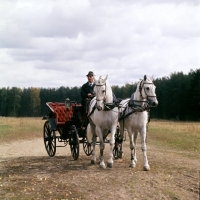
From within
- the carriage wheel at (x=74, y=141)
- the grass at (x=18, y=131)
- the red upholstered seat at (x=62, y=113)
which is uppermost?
the red upholstered seat at (x=62, y=113)

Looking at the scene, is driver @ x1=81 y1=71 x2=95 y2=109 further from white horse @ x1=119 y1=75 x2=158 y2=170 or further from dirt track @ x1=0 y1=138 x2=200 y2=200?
dirt track @ x1=0 y1=138 x2=200 y2=200

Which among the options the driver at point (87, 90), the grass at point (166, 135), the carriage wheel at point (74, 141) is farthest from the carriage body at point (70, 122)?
the grass at point (166, 135)

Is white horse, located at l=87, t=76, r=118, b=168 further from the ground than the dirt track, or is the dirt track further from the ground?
white horse, located at l=87, t=76, r=118, b=168

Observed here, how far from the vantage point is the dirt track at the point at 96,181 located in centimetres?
652

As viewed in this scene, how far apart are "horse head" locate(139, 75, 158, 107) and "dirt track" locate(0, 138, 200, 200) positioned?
2.06 m

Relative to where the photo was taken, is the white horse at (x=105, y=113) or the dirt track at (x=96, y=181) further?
the white horse at (x=105, y=113)

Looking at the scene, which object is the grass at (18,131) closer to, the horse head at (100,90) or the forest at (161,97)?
the horse head at (100,90)

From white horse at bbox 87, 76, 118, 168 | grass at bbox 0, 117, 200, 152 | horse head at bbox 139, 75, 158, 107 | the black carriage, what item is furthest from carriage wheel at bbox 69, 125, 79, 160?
grass at bbox 0, 117, 200, 152

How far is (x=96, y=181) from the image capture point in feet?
24.2

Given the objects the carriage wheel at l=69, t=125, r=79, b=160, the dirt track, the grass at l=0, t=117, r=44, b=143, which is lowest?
the grass at l=0, t=117, r=44, b=143

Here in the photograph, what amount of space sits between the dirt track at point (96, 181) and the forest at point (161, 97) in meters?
41.6

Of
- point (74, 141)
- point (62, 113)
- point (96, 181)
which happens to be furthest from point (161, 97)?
point (96, 181)

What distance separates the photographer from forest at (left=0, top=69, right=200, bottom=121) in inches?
1992

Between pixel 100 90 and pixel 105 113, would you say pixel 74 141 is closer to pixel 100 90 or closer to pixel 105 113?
pixel 105 113
